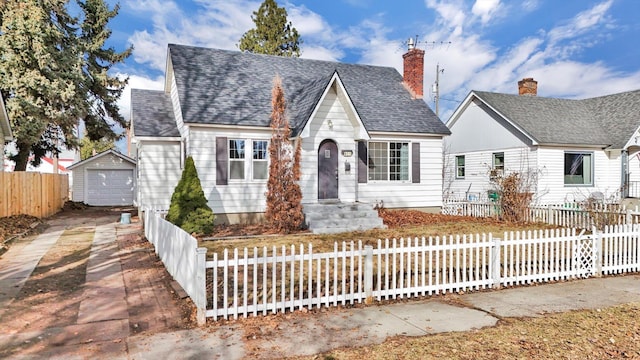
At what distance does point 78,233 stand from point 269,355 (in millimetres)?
12620


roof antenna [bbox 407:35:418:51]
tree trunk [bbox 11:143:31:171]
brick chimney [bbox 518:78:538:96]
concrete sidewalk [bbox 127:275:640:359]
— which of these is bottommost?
concrete sidewalk [bbox 127:275:640:359]

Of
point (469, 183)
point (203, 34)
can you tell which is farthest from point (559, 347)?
point (203, 34)

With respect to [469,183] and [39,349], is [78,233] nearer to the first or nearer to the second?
[39,349]

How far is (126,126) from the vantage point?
1169 inches

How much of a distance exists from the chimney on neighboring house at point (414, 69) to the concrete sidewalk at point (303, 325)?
13.9 meters

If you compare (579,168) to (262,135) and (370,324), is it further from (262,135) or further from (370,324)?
(370,324)

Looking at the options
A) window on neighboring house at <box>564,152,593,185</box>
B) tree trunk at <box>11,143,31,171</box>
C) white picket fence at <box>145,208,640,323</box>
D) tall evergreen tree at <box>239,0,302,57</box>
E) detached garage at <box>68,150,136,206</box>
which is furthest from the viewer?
tall evergreen tree at <box>239,0,302,57</box>

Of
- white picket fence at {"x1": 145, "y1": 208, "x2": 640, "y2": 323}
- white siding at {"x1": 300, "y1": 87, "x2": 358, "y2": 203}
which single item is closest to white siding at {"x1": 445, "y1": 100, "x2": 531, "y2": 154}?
white siding at {"x1": 300, "y1": 87, "x2": 358, "y2": 203}

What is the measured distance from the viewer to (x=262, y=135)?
15875 mm

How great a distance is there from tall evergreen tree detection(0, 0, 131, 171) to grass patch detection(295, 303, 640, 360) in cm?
2237

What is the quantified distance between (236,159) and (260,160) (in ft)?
2.85

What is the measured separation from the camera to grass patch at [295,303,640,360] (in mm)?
4797

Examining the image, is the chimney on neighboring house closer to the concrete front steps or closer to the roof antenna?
the roof antenna

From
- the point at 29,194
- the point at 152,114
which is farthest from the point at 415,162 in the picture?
the point at 29,194
